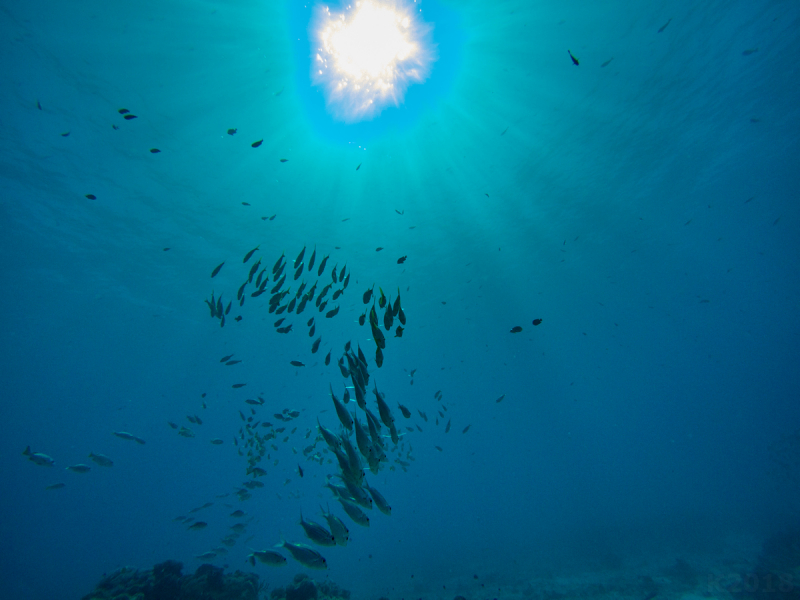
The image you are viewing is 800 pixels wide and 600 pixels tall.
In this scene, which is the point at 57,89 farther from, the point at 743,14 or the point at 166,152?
the point at 743,14

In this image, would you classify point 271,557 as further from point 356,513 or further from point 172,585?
point 172,585

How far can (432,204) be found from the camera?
65.5 feet

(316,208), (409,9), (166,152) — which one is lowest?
(409,9)

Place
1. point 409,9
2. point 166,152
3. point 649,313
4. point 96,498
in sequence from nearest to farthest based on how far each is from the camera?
1. point 409,9
2. point 166,152
3. point 649,313
4. point 96,498

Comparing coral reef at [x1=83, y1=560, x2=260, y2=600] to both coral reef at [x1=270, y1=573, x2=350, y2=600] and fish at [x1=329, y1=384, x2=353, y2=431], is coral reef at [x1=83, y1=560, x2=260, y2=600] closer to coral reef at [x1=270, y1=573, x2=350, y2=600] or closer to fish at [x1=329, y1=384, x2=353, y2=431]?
coral reef at [x1=270, y1=573, x2=350, y2=600]

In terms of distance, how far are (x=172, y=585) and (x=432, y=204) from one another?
19548 mm

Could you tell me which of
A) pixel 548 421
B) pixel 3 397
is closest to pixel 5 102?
pixel 3 397

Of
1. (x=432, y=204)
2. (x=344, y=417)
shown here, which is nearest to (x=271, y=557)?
(x=344, y=417)

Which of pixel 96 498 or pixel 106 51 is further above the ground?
pixel 96 498

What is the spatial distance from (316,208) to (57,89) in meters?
11.0

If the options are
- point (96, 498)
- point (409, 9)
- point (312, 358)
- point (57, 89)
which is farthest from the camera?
point (96, 498)

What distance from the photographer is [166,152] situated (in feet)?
49.7

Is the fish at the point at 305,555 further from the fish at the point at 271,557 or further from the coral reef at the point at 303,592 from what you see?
the coral reef at the point at 303,592

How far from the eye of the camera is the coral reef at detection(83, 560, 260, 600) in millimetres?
9086
